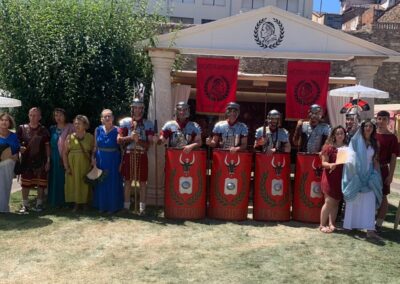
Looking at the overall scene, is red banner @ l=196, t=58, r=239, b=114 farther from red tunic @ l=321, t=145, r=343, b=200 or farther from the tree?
red tunic @ l=321, t=145, r=343, b=200

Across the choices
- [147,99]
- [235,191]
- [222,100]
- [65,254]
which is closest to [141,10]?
[147,99]

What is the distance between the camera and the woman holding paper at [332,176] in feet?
20.2

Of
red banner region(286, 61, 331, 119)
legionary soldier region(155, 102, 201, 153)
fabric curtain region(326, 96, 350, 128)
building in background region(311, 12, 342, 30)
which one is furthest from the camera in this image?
building in background region(311, 12, 342, 30)

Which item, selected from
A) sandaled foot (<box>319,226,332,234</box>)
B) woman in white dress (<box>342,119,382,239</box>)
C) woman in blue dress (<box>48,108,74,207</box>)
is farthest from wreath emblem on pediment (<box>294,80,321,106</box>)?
woman in blue dress (<box>48,108,74,207</box>)

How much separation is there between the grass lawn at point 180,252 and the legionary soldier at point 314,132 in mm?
1099

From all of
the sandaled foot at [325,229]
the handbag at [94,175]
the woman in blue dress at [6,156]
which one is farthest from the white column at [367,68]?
the woman in blue dress at [6,156]

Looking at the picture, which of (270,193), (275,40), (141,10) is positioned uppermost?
(141,10)

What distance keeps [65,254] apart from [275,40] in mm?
4474

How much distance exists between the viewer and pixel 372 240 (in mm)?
5926

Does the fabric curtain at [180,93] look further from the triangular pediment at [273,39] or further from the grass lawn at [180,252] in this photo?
the grass lawn at [180,252]

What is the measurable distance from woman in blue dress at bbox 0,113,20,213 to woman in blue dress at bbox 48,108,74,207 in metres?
0.57

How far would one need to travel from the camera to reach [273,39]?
298 inches

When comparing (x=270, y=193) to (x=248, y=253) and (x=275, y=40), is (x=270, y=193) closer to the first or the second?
(x=248, y=253)

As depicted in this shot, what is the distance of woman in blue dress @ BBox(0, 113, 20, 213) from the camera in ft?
21.9
